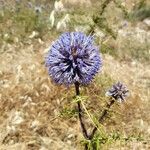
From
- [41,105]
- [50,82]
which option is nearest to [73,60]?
[41,105]

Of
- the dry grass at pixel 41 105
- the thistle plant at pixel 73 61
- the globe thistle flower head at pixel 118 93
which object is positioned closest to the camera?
the thistle plant at pixel 73 61

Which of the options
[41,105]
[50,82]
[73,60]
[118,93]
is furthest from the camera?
[50,82]

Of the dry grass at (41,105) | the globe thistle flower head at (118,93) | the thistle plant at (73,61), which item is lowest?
the globe thistle flower head at (118,93)

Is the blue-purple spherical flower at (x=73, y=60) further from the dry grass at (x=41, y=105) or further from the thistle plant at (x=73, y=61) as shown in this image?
the dry grass at (x=41, y=105)

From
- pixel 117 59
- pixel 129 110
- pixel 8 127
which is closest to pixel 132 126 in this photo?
pixel 129 110

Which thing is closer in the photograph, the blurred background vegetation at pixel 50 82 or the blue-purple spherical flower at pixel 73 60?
the blue-purple spherical flower at pixel 73 60

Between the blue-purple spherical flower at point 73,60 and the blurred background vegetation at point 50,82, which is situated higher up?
the blurred background vegetation at point 50,82

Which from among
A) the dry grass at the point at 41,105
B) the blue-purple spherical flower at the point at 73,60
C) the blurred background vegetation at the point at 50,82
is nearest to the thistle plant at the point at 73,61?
the blue-purple spherical flower at the point at 73,60

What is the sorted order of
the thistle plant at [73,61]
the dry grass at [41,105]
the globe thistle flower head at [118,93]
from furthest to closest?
the dry grass at [41,105] < the globe thistle flower head at [118,93] < the thistle plant at [73,61]

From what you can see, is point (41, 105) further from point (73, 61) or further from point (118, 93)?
point (73, 61)

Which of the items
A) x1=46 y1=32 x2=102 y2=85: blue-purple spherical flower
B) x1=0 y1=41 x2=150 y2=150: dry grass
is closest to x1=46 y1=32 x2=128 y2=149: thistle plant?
x1=46 y1=32 x2=102 y2=85: blue-purple spherical flower
